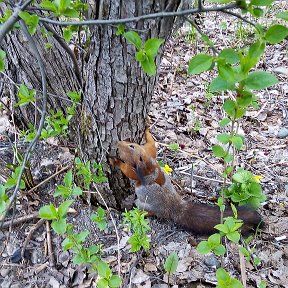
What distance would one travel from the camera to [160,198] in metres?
2.06

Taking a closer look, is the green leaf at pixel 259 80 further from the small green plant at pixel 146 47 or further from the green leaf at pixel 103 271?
the green leaf at pixel 103 271

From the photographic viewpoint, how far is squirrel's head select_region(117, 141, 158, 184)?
6.07 feet

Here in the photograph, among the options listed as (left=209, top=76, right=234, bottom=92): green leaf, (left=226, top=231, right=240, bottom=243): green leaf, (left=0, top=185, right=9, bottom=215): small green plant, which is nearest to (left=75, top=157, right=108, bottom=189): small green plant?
(left=0, top=185, right=9, bottom=215): small green plant

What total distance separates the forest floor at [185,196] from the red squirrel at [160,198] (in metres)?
0.08

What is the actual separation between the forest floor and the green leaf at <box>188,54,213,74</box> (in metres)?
1.33

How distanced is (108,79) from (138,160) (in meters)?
0.45

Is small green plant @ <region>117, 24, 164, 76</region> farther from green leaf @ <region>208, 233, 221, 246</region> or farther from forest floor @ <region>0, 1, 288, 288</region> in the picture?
forest floor @ <region>0, 1, 288, 288</region>

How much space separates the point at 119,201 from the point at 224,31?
2.82 metres

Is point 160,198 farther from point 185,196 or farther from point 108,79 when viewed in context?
point 108,79

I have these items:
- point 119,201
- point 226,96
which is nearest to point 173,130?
point 226,96

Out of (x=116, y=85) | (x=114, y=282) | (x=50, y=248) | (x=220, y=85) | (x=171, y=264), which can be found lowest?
(x=50, y=248)

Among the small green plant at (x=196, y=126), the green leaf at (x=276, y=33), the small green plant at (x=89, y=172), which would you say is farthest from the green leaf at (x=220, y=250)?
the small green plant at (x=196, y=126)

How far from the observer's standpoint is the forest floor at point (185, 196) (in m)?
1.91

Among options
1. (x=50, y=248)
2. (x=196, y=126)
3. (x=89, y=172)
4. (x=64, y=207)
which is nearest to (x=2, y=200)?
(x=64, y=207)
